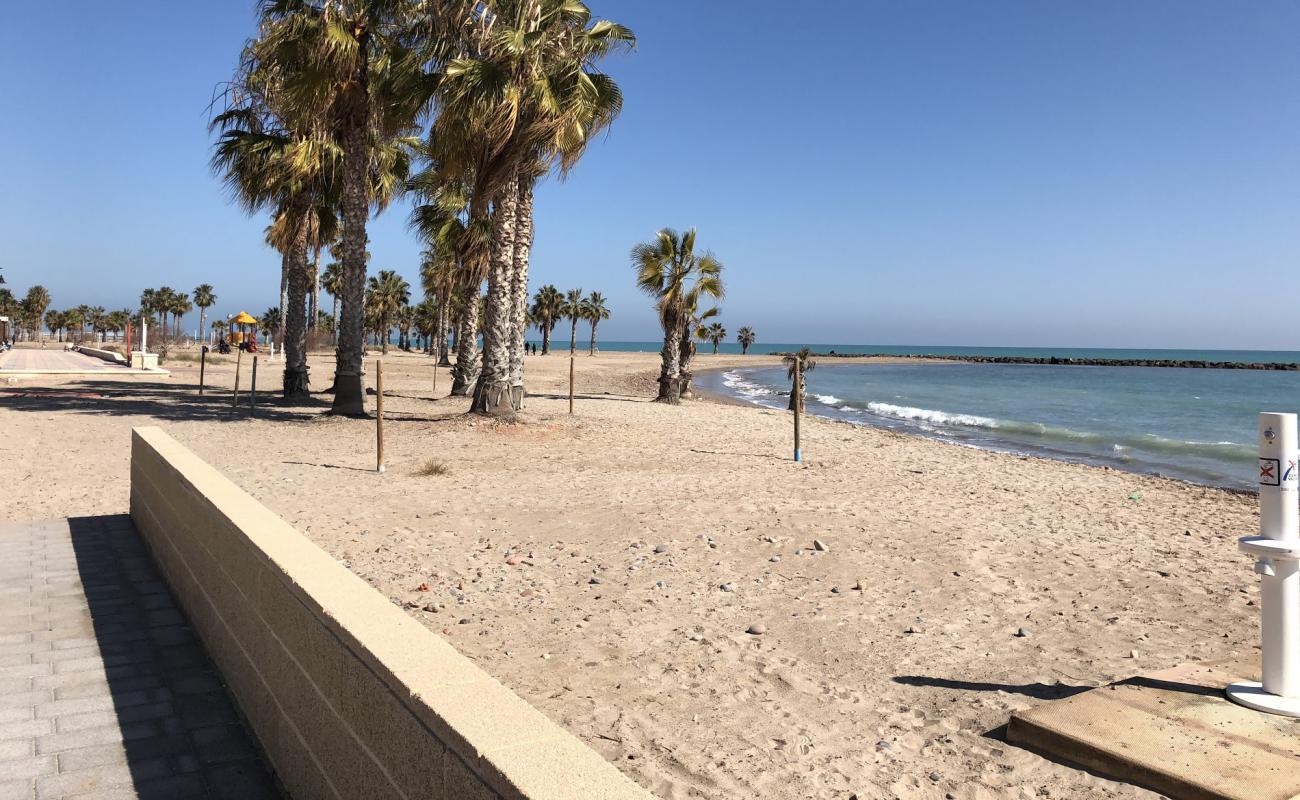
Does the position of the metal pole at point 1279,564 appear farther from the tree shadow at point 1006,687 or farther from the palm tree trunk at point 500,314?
the palm tree trunk at point 500,314

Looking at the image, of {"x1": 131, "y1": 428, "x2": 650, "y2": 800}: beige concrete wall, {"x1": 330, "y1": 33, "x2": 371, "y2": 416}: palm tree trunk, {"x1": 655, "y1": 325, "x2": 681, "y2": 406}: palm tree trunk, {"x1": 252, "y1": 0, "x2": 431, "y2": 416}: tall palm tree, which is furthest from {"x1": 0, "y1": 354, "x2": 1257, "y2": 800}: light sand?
{"x1": 655, "y1": 325, "x2": 681, "y2": 406}: palm tree trunk

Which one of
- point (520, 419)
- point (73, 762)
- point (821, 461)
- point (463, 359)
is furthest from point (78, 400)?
point (73, 762)

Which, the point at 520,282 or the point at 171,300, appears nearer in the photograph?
the point at 520,282

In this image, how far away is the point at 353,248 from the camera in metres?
17.8

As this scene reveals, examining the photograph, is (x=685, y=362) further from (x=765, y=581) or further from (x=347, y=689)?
(x=347, y=689)

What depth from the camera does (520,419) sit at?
16.7 metres

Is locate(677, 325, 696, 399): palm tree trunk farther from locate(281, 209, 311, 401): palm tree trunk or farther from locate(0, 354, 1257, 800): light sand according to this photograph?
locate(0, 354, 1257, 800): light sand

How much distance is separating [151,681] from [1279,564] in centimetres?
532

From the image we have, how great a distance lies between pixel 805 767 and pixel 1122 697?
1.66 m

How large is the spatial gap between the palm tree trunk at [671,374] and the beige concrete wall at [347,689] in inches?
956

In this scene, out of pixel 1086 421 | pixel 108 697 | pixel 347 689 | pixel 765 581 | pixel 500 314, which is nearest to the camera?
pixel 347 689

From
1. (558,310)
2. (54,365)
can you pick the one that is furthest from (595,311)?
(54,365)

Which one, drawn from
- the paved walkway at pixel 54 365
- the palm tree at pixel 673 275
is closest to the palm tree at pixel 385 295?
the paved walkway at pixel 54 365

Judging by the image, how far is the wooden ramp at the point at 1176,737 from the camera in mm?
3301
